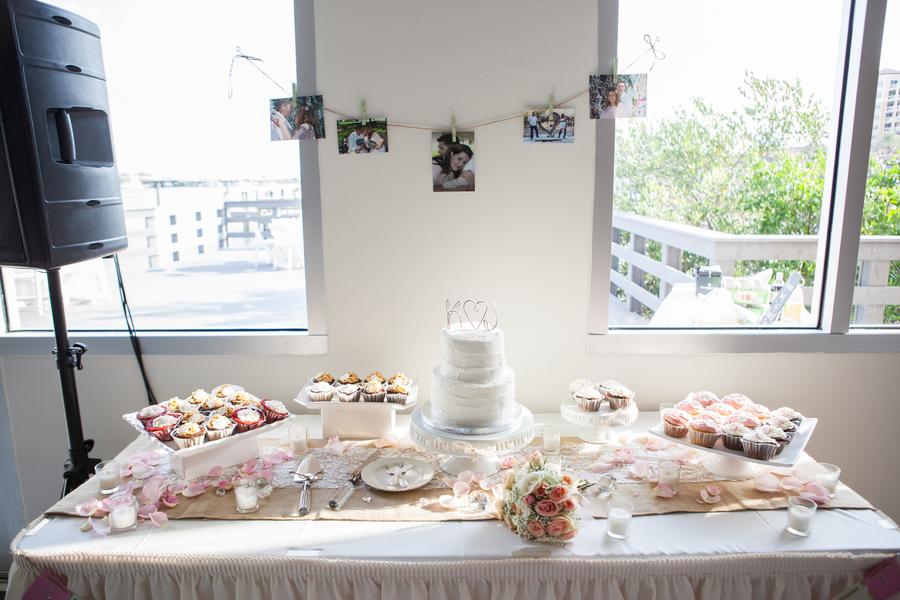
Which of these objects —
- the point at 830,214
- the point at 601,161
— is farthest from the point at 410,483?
the point at 830,214

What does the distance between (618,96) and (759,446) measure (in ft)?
3.89

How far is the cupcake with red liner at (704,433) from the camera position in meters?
1.50

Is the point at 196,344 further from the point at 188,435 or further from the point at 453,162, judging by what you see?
the point at 453,162

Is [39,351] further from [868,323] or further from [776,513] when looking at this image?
[868,323]

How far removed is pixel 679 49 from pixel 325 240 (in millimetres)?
1422

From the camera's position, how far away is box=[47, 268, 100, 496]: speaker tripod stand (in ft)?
5.48

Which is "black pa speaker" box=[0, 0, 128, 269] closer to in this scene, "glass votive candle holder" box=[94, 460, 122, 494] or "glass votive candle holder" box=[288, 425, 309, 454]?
"glass votive candle holder" box=[94, 460, 122, 494]

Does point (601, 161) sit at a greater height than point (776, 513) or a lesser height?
greater

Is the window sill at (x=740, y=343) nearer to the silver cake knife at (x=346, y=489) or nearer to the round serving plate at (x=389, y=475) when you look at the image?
the round serving plate at (x=389, y=475)

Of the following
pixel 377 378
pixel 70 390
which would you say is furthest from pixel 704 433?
pixel 70 390

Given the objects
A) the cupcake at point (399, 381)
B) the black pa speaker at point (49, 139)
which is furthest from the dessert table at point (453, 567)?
the black pa speaker at point (49, 139)

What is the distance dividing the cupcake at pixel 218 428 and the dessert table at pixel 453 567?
32cm

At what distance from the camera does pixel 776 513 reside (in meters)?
1.37

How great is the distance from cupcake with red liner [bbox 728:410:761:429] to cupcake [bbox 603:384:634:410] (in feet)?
0.95
